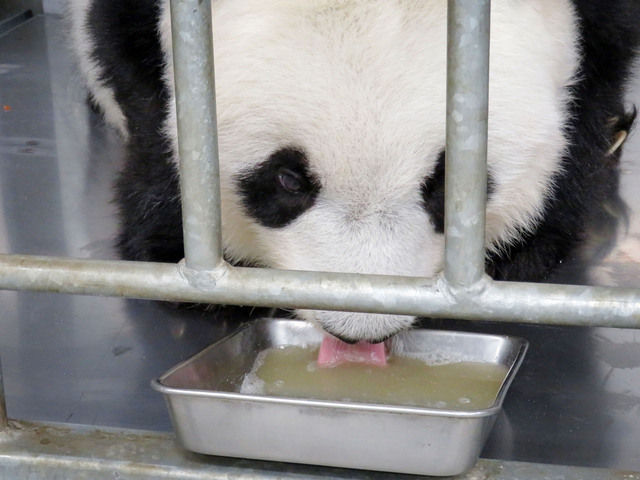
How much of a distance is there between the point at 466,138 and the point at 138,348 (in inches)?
42.9

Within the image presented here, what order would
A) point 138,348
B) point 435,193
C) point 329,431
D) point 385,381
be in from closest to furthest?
point 329,431
point 385,381
point 435,193
point 138,348

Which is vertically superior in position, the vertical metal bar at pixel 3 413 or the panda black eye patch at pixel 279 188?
the panda black eye patch at pixel 279 188

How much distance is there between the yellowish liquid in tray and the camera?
5.24 ft

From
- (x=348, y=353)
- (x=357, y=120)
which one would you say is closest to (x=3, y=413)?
(x=348, y=353)

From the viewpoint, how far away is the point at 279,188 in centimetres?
186

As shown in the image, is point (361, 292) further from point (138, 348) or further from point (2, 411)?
point (138, 348)

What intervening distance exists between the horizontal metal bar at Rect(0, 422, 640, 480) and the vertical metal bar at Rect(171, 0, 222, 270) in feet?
1.11

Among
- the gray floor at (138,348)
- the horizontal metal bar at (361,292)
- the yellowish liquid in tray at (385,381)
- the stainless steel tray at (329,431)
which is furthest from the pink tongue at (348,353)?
the horizontal metal bar at (361,292)

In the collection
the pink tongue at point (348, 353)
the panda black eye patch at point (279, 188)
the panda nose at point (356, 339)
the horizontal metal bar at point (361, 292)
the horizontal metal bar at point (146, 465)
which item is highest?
the horizontal metal bar at point (361, 292)

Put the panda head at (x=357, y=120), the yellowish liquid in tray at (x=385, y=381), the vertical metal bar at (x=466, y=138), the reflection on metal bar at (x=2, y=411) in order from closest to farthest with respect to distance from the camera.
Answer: the vertical metal bar at (x=466, y=138), the reflection on metal bar at (x=2, y=411), the yellowish liquid in tray at (x=385, y=381), the panda head at (x=357, y=120)

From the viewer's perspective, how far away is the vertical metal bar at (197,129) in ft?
3.75

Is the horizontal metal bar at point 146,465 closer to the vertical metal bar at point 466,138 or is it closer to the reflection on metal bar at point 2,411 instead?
the reflection on metal bar at point 2,411

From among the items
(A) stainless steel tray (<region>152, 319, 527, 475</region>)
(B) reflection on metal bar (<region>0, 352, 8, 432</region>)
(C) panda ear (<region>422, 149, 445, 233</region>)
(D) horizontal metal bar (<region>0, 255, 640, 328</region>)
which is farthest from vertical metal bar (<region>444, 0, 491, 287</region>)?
(B) reflection on metal bar (<region>0, 352, 8, 432</region>)

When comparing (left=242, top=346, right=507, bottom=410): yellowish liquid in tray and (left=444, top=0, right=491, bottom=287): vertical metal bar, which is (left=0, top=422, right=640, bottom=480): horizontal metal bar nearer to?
(left=242, top=346, right=507, bottom=410): yellowish liquid in tray
